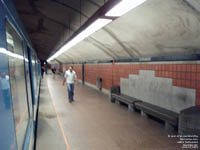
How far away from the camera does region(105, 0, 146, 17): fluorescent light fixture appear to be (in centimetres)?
179

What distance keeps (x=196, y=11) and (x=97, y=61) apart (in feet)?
26.1

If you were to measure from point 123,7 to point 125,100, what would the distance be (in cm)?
466

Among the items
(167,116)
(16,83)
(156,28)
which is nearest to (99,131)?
(167,116)

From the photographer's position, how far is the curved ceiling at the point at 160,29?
3.13 meters

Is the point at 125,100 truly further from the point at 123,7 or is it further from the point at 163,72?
the point at 123,7

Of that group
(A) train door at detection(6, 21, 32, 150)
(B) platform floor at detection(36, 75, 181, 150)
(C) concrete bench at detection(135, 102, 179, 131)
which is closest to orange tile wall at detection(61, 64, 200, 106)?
(C) concrete bench at detection(135, 102, 179, 131)

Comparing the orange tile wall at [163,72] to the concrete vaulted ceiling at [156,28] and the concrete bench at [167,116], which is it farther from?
the concrete bench at [167,116]

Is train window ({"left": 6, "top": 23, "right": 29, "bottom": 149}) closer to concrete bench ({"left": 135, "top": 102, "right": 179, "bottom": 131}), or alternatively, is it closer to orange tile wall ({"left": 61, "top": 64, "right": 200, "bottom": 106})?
concrete bench ({"left": 135, "top": 102, "right": 179, "bottom": 131})

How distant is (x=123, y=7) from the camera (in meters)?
1.92

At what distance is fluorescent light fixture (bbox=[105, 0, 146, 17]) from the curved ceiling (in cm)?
147

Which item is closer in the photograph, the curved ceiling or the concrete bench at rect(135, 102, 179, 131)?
the curved ceiling

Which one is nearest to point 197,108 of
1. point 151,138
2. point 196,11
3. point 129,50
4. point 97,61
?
point 151,138

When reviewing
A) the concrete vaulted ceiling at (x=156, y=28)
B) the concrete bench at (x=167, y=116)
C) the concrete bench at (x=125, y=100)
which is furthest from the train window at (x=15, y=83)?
the concrete bench at (x=125, y=100)

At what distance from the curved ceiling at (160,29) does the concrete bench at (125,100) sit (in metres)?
1.66
